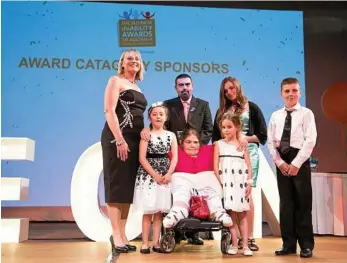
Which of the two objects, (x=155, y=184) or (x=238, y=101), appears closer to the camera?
(x=155, y=184)

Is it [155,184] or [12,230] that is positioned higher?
[155,184]

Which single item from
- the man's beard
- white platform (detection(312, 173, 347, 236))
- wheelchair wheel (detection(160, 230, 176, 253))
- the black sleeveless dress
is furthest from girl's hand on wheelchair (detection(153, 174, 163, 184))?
white platform (detection(312, 173, 347, 236))

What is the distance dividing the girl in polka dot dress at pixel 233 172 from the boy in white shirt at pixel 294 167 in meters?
0.24

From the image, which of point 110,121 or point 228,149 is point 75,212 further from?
point 228,149

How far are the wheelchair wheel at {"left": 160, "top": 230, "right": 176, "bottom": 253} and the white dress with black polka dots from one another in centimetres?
46

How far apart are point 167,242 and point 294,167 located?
1.05 meters

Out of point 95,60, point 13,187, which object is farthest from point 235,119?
point 95,60

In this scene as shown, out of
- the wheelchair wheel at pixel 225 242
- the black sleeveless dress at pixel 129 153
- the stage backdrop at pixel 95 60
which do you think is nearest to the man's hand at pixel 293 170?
the wheelchair wheel at pixel 225 242

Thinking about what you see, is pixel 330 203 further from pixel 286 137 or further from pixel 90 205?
pixel 90 205

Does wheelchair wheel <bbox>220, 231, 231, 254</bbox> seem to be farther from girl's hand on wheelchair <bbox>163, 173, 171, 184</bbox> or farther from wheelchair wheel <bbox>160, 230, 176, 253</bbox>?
girl's hand on wheelchair <bbox>163, 173, 171, 184</bbox>

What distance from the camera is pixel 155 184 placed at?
3250 mm

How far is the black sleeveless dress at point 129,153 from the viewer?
321 cm

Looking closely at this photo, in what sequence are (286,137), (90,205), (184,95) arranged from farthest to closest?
(90,205)
(184,95)
(286,137)

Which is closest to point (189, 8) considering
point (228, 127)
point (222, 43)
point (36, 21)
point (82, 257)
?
point (222, 43)
